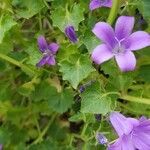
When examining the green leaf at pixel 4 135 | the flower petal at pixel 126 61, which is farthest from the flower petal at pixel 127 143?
the green leaf at pixel 4 135

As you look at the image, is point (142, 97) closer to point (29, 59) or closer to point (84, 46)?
point (84, 46)

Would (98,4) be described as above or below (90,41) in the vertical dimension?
above

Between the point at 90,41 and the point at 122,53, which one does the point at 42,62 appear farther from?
the point at 122,53

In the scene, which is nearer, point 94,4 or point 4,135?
point 94,4

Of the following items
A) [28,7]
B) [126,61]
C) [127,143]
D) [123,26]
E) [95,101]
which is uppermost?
[28,7]

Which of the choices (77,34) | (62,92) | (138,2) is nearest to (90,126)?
(62,92)

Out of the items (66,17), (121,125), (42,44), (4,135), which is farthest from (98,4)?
(4,135)

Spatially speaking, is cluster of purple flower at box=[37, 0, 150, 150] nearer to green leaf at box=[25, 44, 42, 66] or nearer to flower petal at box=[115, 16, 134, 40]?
flower petal at box=[115, 16, 134, 40]
